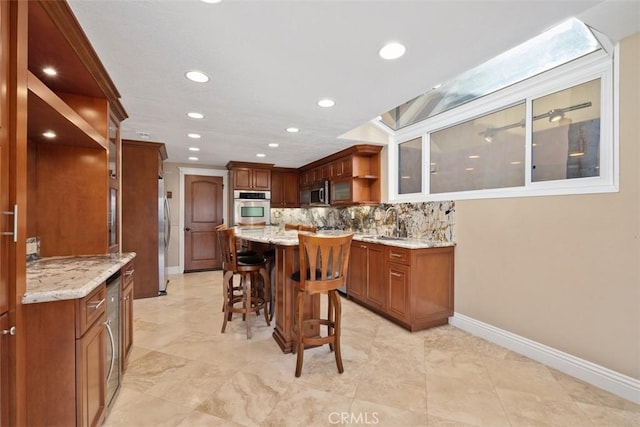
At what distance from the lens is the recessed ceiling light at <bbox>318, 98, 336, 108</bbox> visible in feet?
8.80

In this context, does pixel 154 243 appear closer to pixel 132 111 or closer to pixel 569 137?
pixel 132 111

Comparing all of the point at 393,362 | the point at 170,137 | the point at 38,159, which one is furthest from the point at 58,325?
the point at 170,137

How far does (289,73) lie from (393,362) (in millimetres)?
2556

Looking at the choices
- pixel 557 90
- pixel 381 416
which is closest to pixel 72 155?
pixel 381 416

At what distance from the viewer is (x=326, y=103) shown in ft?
9.04

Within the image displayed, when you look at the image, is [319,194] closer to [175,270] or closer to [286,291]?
[286,291]

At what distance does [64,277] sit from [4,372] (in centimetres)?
52

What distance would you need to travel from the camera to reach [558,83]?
2.38 m

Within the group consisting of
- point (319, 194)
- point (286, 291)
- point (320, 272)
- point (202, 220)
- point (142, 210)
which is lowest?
point (286, 291)

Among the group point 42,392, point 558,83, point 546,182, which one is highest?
point 558,83

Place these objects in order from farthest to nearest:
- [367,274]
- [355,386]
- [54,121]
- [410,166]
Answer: [410,166] < [367,274] < [355,386] < [54,121]

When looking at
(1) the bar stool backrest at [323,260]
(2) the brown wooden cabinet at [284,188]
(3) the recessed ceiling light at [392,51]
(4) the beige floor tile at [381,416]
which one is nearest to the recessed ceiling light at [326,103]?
(3) the recessed ceiling light at [392,51]

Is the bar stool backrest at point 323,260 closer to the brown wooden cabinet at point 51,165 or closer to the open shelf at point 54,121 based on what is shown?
the brown wooden cabinet at point 51,165
